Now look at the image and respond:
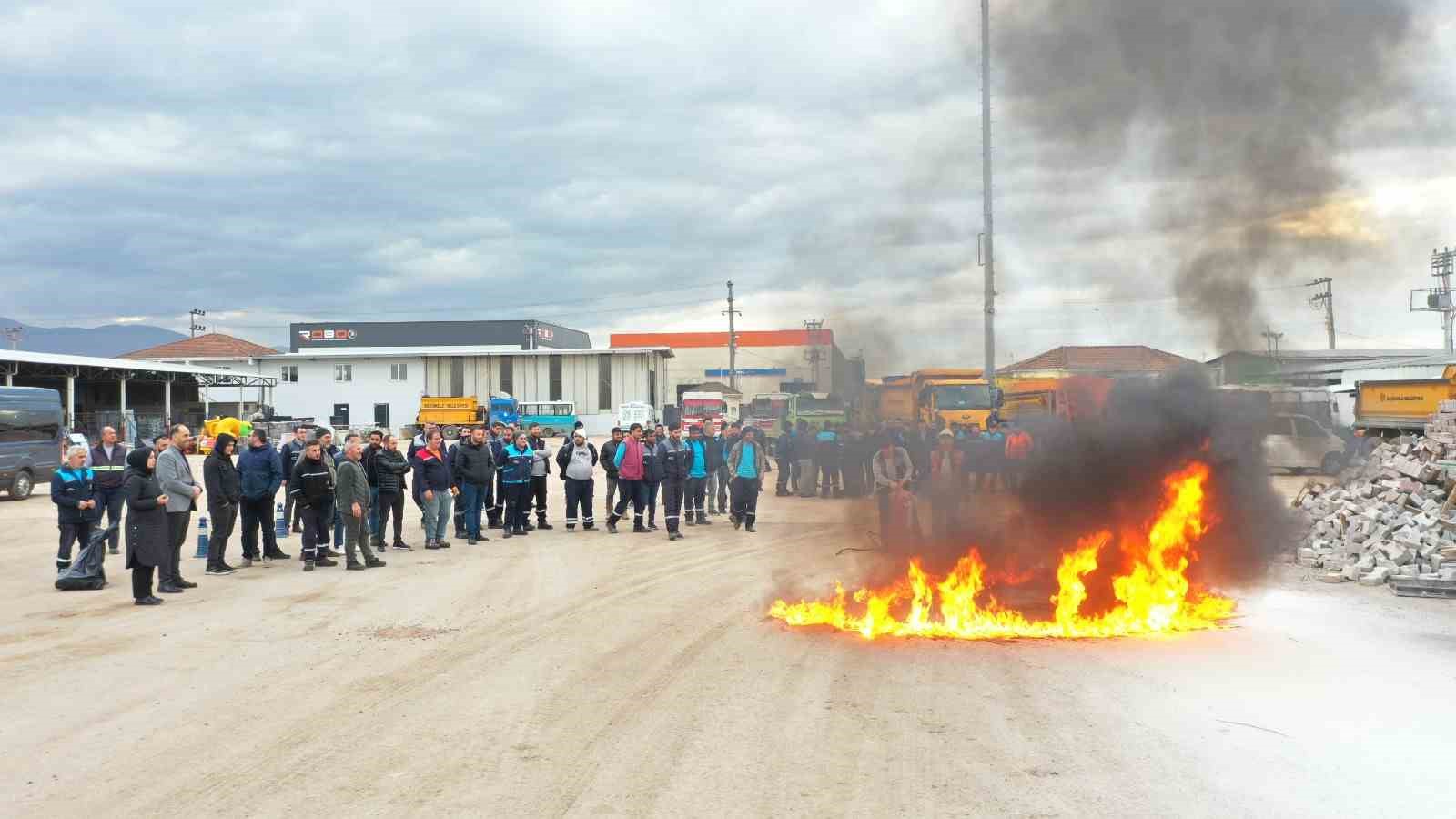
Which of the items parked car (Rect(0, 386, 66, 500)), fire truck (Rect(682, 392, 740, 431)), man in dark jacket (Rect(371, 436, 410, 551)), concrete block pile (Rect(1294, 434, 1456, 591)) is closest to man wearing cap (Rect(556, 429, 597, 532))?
man in dark jacket (Rect(371, 436, 410, 551))

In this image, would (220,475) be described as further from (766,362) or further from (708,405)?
(708,405)

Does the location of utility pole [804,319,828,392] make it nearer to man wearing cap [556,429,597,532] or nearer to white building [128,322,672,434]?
man wearing cap [556,429,597,532]

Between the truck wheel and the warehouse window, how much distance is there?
1676 inches

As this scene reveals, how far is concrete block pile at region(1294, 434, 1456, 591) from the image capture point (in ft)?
38.6

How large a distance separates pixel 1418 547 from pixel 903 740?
958cm


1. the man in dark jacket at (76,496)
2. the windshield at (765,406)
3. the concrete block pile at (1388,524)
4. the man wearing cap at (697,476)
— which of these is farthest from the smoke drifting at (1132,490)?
the windshield at (765,406)

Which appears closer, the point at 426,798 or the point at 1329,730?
the point at 426,798

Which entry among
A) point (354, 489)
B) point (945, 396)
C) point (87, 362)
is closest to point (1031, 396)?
point (945, 396)

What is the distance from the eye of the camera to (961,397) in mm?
28688

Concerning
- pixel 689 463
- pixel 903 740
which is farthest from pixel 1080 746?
pixel 689 463

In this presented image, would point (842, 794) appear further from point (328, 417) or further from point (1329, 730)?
point (328, 417)

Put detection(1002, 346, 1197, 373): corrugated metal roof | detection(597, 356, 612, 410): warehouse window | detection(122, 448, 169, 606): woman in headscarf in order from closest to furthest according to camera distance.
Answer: detection(122, 448, 169, 606): woman in headscarf → detection(1002, 346, 1197, 373): corrugated metal roof → detection(597, 356, 612, 410): warehouse window

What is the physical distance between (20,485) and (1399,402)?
114ft

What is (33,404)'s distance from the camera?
25.0 m
